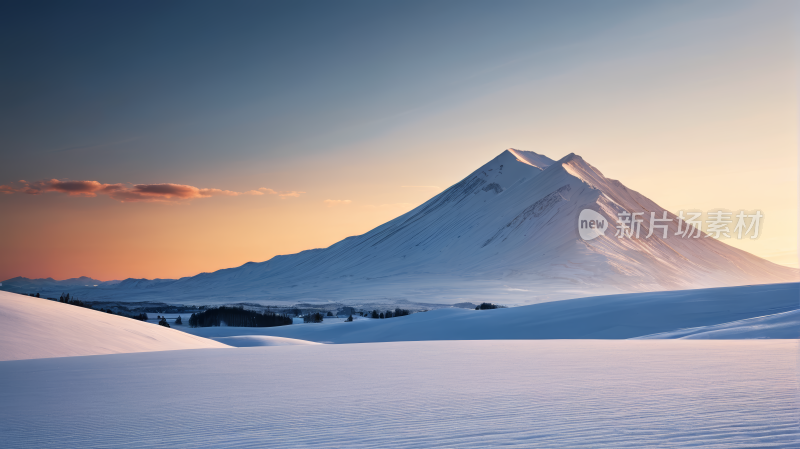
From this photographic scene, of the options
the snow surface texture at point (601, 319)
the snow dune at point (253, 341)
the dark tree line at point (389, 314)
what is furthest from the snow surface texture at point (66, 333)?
the dark tree line at point (389, 314)

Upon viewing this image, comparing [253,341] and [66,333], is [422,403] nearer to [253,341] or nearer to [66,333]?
[66,333]

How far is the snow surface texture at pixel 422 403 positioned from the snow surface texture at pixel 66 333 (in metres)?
3.18

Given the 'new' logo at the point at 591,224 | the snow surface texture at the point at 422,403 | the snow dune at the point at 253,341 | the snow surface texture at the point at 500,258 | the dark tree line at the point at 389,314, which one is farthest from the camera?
the 'new' logo at the point at 591,224

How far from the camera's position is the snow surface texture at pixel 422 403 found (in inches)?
155

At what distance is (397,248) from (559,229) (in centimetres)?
3759

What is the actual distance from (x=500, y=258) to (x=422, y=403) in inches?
4119

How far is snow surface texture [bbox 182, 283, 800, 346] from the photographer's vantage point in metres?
19.3

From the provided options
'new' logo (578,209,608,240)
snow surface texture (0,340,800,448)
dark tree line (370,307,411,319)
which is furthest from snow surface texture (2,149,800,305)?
snow surface texture (0,340,800,448)

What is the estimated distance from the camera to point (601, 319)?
21.3 metres

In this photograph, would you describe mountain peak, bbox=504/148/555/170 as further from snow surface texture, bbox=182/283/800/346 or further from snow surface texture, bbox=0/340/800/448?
snow surface texture, bbox=0/340/800/448

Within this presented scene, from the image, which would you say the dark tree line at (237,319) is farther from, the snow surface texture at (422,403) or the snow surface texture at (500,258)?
the snow surface texture at (422,403)

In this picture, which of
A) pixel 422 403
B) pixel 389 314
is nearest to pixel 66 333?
pixel 422 403

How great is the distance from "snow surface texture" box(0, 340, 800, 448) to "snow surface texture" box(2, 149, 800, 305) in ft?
188

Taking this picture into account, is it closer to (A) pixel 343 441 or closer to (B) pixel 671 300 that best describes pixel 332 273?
(B) pixel 671 300
